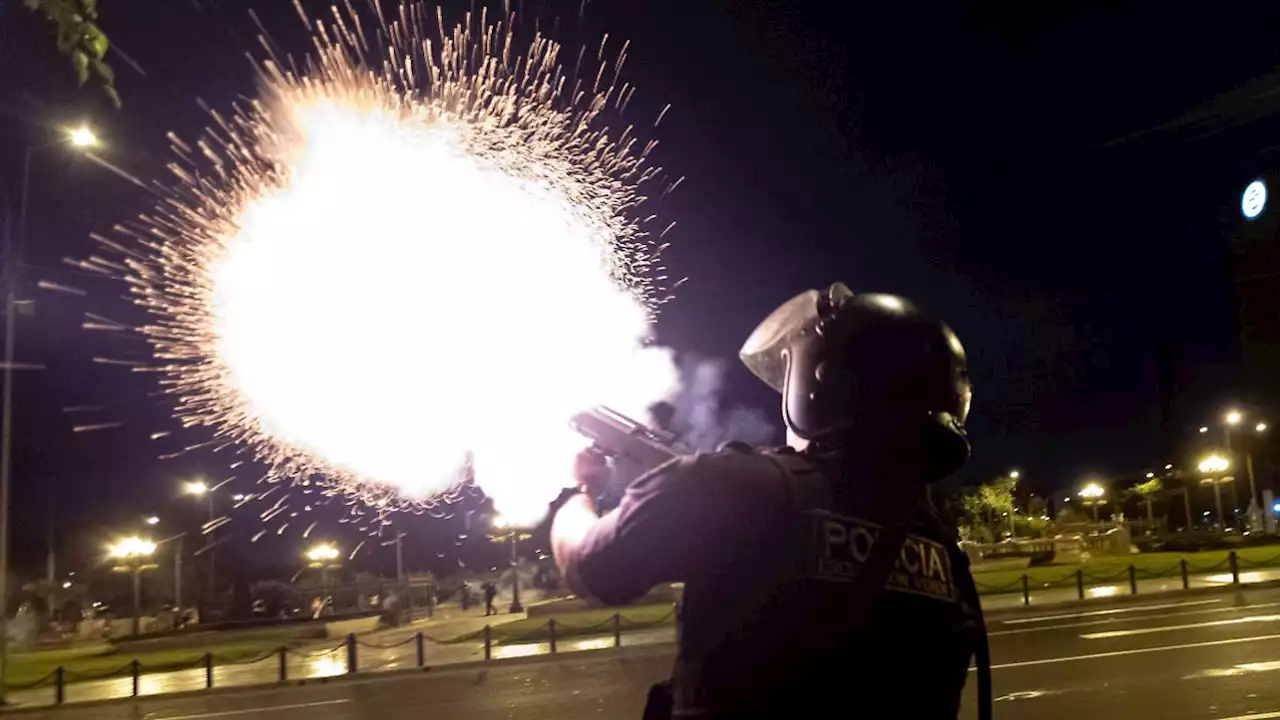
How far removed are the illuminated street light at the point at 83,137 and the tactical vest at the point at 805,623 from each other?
15.5 metres

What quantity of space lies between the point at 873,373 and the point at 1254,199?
45.0 feet

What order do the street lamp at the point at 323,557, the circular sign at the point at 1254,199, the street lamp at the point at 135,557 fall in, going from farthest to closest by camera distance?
the street lamp at the point at 323,557, the street lamp at the point at 135,557, the circular sign at the point at 1254,199

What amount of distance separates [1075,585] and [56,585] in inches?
1587

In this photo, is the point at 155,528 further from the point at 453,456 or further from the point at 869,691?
the point at 869,691

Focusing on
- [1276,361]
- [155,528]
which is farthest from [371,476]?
[1276,361]

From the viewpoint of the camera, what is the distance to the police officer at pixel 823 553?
172cm

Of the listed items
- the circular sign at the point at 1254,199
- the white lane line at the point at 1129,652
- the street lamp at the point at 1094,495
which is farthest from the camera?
the street lamp at the point at 1094,495

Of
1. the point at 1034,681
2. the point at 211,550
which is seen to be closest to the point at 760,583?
the point at 1034,681

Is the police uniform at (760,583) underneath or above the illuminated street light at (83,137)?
underneath

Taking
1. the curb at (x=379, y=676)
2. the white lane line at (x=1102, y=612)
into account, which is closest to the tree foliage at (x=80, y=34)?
the curb at (x=379, y=676)

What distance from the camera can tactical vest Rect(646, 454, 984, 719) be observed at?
1727mm

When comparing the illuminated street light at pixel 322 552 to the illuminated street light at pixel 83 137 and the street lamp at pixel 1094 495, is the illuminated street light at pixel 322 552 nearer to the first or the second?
the illuminated street light at pixel 83 137

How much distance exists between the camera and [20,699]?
16562 millimetres

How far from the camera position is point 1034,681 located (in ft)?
37.1
